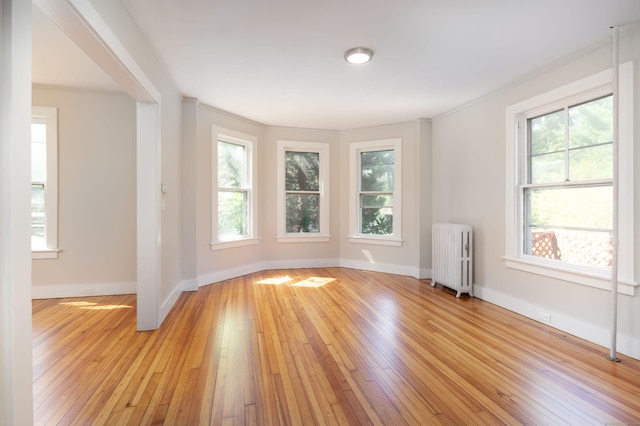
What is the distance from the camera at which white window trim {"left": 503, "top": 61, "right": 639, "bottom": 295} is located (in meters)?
2.46

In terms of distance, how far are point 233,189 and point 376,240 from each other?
249 cm

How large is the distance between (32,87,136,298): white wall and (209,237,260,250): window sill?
1000mm

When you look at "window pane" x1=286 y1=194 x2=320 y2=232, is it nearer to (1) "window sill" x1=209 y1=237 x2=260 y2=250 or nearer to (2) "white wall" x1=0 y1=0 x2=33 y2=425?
(1) "window sill" x1=209 y1=237 x2=260 y2=250

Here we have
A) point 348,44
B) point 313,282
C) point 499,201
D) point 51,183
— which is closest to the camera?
point 348,44

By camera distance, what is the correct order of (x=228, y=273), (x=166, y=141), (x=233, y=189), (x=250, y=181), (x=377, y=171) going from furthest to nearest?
(x=377, y=171) → (x=250, y=181) → (x=233, y=189) → (x=228, y=273) → (x=166, y=141)

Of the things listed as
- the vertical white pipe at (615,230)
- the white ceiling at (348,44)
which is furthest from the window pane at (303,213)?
the vertical white pipe at (615,230)

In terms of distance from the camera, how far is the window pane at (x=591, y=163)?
8.82 ft

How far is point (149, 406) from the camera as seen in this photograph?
184 centimetres

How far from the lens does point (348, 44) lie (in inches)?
107

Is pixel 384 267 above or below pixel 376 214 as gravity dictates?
below

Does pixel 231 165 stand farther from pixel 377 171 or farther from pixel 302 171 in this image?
pixel 377 171

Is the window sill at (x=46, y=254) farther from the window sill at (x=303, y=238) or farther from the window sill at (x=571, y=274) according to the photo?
the window sill at (x=571, y=274)

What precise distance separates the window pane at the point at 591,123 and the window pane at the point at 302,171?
370 cm

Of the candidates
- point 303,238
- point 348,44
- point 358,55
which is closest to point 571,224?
point 358,55
